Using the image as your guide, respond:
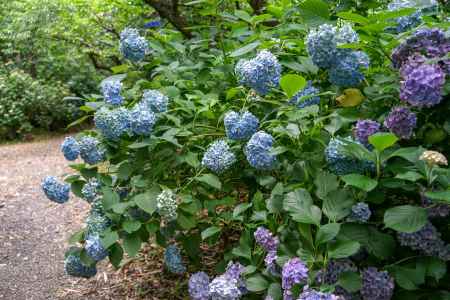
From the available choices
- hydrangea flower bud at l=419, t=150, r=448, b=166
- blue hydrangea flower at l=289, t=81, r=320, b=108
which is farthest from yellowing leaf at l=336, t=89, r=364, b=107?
hydrangea flower bud at l=419, t=150, r=448, b=166

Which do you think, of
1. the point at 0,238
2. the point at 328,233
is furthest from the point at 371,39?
the point at 0,238

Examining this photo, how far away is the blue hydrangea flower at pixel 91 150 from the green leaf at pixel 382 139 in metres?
1.24

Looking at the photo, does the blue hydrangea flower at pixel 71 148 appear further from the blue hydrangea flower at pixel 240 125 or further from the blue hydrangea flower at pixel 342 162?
the blue hydrangea flower at pixel 342 162

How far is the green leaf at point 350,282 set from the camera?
4.00 ft

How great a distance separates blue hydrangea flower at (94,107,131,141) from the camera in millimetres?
1901

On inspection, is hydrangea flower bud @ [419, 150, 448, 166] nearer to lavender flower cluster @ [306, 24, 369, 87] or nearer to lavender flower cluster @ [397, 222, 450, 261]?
lavender flower cluster @ [397, 222, 450, 261]

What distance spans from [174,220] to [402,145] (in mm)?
970

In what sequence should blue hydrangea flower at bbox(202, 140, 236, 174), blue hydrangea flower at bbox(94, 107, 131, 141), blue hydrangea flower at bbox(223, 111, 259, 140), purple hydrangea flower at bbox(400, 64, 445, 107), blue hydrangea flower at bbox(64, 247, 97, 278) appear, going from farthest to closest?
blue hydrangea flower at bbox(64, 247, 97, 278) < blue hydrangea flower at bbox(94, 107, 131, 141) < blue hydrangea flower at bbox(202, 140, 236, 174) < blue hydrangea flower at bbox(223, 111, 259, 140) < purple hydrangea flower at bbox(400, 64, 445, 107)

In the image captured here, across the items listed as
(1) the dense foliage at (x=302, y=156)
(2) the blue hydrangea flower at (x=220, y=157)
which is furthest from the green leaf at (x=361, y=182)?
(2) the blue hydrangea flower at (x=220, y=157)

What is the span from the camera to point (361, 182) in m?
1.21

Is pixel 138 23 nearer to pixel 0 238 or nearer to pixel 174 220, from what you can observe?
pixel 0 238

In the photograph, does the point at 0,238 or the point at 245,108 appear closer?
the point at 245,108

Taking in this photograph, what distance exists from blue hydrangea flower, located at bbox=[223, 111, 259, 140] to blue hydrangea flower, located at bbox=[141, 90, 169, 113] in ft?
1.34

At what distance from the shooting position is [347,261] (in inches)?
51.2
